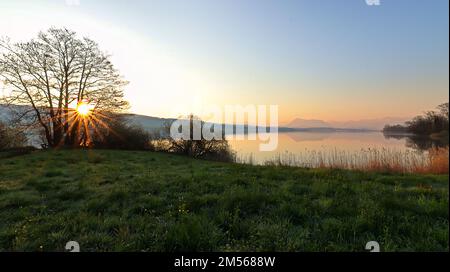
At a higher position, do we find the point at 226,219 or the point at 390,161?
the point at 390,161

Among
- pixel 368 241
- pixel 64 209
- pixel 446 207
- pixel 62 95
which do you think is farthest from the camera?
pixel 62 95

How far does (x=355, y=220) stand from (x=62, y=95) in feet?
85.2

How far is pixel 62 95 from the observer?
22344mm

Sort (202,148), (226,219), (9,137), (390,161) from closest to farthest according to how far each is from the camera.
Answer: (226,219), (390,161), (9,137), (202,148)

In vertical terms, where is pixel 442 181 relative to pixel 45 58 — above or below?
below

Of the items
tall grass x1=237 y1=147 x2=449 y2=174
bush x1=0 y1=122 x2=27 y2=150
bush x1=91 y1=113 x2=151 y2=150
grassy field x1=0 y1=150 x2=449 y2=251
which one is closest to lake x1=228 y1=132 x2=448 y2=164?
tall grass x1=237 y1=147 x2=449 y2=174

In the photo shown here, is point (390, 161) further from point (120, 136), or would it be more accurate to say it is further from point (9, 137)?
point (9, 137)

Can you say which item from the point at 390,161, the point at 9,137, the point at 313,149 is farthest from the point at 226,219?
the point at 9,137

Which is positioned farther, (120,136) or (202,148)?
(120,136)
